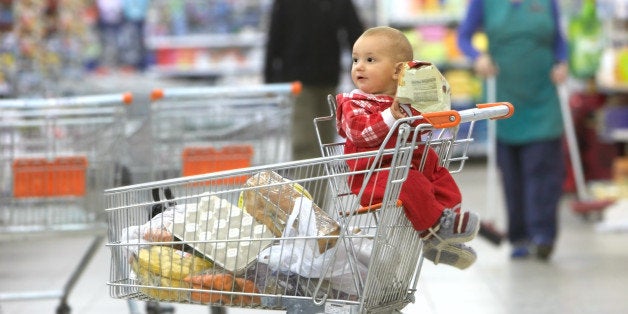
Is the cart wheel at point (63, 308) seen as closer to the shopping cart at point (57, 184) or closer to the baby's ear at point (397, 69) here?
the shopping cart at point (57, 184)

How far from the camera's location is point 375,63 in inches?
122

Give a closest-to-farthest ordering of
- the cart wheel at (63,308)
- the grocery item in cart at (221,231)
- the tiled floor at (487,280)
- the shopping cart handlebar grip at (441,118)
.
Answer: the shopping cart handlebar grip at (441,118), the grocery item in cart at (221,231), the cart wheel at (63,308), the tiled floor at (487,280)

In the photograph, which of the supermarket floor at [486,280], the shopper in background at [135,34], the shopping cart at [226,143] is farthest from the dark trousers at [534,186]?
the shopper in background at [135,34]

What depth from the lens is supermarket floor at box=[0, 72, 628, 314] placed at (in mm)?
5449

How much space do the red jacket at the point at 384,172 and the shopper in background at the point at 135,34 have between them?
9554mm

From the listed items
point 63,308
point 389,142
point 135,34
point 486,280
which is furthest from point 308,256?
point 135,34

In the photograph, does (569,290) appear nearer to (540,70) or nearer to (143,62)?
(540,70)

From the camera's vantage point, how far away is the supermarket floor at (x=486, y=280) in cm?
545

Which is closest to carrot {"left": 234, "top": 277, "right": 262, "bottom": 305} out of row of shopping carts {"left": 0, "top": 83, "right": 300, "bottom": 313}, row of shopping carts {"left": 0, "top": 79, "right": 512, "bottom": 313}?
row of shopping carts {"left": 0, "top": 79, "right": 512, "bottom": 313}

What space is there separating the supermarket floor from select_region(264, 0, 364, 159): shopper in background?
0.96 metres

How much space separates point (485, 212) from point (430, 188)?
5802 mm

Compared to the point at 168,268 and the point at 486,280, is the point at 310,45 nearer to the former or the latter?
the point at 486,280

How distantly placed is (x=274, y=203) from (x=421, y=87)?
0.48 metres

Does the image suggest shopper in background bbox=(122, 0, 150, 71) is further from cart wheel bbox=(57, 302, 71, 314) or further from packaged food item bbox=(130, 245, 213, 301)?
packaged food item bbox=(130, 245, 213, 301)
